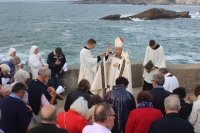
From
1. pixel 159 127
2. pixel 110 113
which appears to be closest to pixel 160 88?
Result: pixel 159 127

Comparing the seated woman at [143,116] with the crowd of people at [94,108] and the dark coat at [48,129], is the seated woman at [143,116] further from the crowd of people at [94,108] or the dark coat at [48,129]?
the dark coat at [48,129]

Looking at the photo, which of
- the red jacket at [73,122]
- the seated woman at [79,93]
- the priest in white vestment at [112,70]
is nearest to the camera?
the red jacket at [73,122]

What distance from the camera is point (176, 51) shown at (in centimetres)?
3053

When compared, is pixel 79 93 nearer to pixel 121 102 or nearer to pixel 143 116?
pixel 121 102

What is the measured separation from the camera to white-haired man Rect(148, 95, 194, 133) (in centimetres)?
377

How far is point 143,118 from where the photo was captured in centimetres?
415

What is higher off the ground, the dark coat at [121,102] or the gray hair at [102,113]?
the gray hair at [102,113]

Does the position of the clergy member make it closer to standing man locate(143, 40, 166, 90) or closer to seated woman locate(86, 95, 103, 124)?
standing man locate(143, 40, 166, 90)

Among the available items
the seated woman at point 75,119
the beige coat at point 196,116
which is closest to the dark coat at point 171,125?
the beige coat at point 196,116

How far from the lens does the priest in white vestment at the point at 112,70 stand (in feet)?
22.8

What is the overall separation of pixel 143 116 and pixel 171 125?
47 cm

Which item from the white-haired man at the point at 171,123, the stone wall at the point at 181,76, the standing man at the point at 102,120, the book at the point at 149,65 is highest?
the standing man at the point at 102,120

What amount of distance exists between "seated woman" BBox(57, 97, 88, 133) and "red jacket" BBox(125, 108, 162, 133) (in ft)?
2.15

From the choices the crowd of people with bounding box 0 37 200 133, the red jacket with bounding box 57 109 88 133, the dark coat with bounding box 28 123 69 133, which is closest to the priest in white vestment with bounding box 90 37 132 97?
the crowd of people with bounding box 0 37 200 133
